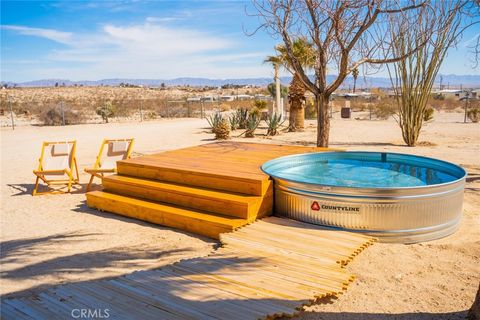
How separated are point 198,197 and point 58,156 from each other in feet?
13.8

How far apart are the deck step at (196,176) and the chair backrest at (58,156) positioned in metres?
1.59

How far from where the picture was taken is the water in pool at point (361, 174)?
7238 mm

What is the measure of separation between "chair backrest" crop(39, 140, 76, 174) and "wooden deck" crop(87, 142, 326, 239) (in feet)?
5.46

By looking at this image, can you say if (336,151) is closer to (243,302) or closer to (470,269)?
(470,269)

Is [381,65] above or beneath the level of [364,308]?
above

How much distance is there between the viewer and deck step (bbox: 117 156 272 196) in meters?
5.91

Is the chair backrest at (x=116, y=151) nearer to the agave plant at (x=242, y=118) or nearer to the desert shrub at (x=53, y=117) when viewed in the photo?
the agave plant at (x=242, y=118)

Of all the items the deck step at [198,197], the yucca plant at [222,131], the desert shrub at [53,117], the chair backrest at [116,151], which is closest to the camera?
the deck step at [198,197]

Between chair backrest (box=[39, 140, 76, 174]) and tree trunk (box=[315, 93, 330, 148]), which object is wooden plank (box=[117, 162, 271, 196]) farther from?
tree trunk (box=[315, 93, 330, 148])

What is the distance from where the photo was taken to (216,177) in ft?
20.4

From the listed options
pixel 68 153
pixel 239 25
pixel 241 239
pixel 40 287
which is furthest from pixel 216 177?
pixel 239 25

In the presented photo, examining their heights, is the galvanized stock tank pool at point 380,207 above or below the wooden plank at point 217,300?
above

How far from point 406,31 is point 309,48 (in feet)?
10.9

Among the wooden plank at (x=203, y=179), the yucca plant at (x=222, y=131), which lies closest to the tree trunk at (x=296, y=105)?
the yucca plant at (x=222, y=131)
